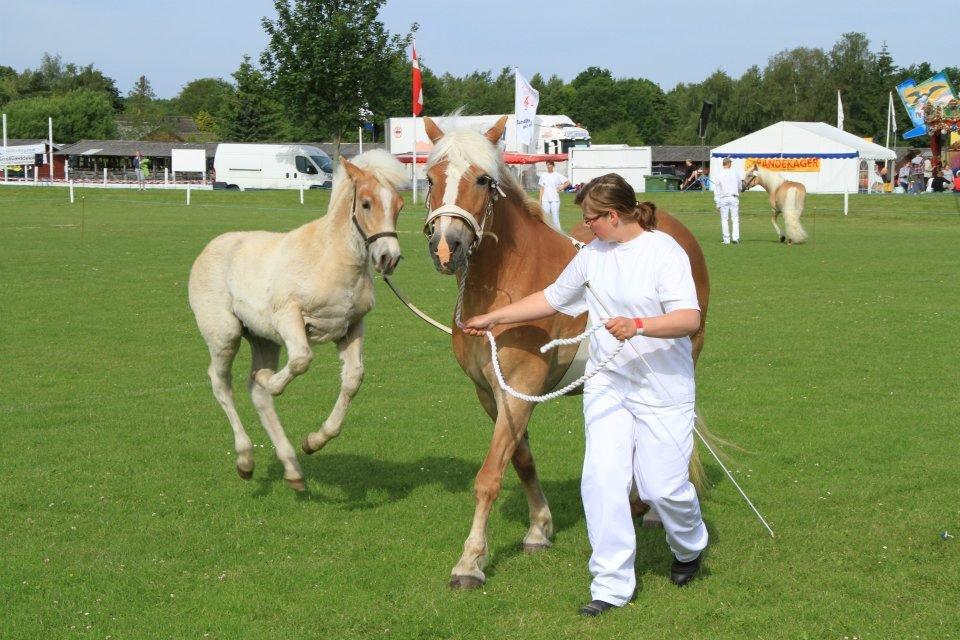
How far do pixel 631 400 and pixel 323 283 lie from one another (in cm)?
267

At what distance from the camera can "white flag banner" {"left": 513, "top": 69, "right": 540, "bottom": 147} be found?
4419 cm

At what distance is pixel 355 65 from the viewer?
6231 cm

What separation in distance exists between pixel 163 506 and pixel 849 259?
849 inches

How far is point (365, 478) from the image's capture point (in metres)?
8.34

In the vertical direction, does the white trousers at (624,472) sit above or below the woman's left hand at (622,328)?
below

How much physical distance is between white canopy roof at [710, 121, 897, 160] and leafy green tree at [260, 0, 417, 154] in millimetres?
21330

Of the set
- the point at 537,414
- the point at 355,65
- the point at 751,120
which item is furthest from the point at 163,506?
the point at 751,120

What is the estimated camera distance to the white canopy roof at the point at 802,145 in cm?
6134

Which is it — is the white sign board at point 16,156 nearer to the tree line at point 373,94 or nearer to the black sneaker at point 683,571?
the tree line at point 373,94

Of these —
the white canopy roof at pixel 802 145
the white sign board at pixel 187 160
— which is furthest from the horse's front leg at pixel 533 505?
the white sign board at pixel 187 160

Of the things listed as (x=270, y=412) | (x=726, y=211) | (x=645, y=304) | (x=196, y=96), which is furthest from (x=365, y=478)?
(x=196, y=96)

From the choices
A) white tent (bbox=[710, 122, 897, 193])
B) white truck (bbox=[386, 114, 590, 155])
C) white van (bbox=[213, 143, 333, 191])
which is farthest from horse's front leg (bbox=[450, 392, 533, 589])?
white van (bbox=[213, 143, 333, 191])

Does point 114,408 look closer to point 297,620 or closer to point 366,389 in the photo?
point 366,389

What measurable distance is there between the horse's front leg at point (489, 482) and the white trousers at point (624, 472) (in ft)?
2.02
